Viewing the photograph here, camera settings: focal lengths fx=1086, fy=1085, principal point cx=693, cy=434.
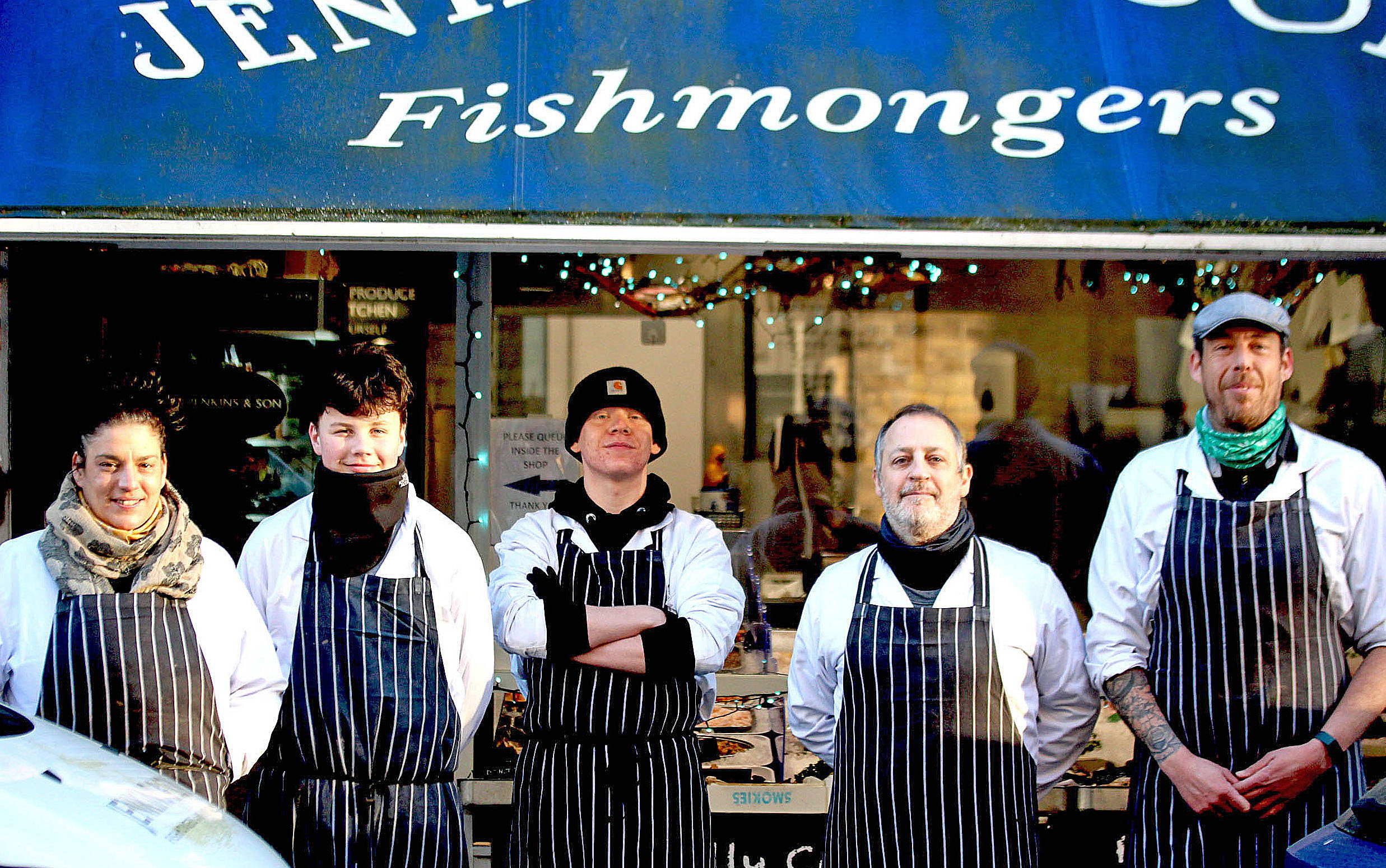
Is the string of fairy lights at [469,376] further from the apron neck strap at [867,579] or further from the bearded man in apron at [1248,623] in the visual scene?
the bearded man in apron at [1248,623]

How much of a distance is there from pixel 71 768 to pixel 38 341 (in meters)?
3.03

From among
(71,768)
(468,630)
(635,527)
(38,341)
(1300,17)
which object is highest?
(1300,17)

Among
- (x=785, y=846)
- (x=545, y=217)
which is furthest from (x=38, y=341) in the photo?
(x=785, y=846)

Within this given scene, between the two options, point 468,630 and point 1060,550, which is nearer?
point 468,630

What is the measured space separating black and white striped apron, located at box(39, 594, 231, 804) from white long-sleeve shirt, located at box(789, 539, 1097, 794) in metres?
1.85

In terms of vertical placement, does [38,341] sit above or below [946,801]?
above

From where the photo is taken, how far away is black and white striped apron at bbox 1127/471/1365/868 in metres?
3.19

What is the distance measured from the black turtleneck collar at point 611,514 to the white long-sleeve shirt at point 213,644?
1.01 metres

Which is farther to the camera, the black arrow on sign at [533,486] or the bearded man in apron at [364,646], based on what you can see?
the black arrow on sign at [533,486]

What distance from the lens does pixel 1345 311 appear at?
17.6 feet

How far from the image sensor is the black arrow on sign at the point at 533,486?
16.9ft

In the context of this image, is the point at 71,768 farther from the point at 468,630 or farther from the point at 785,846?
the point at 785,846

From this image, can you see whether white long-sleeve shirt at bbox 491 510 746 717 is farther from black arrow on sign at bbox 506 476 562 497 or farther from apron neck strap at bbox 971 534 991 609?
black arrow on sign at bbox 506 476 562 497

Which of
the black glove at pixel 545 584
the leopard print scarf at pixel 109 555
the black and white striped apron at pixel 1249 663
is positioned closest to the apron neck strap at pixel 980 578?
the black and white striped apron at pixel 1249 663
